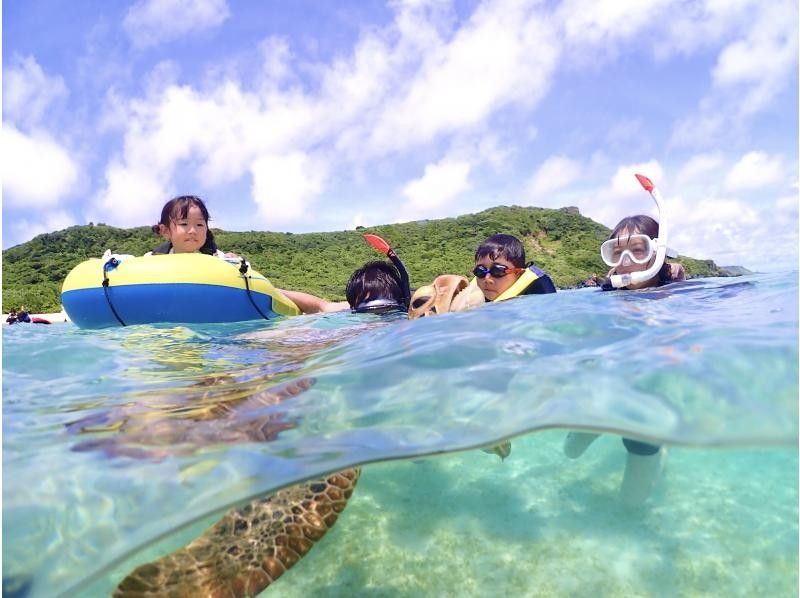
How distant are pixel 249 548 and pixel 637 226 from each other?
4963 millimetres

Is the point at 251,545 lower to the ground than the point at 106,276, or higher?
lower

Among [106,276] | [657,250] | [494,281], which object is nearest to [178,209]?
[106,276]

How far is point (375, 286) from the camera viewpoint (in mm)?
7168

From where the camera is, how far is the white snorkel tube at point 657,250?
18.5ft

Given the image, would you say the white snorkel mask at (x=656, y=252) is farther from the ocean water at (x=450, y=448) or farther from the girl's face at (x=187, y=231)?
the girl's face at (x=187, y=231)

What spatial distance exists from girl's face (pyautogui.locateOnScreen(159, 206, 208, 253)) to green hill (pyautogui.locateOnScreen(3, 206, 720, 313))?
1509 centimetres

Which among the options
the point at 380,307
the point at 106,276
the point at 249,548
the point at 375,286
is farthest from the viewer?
the point at 375,286

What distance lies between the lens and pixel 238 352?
519 cm

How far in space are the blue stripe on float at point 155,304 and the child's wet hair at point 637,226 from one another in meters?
4.58

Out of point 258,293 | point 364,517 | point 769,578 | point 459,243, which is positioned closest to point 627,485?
point 769,578

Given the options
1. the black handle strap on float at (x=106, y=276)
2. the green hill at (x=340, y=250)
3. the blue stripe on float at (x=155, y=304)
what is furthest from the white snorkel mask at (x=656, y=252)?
the green hill at (x=340, y=250)

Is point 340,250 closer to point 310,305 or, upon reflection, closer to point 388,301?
point 310,305

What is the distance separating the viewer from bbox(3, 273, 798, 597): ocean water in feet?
8.59

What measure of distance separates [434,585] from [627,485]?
167cm
